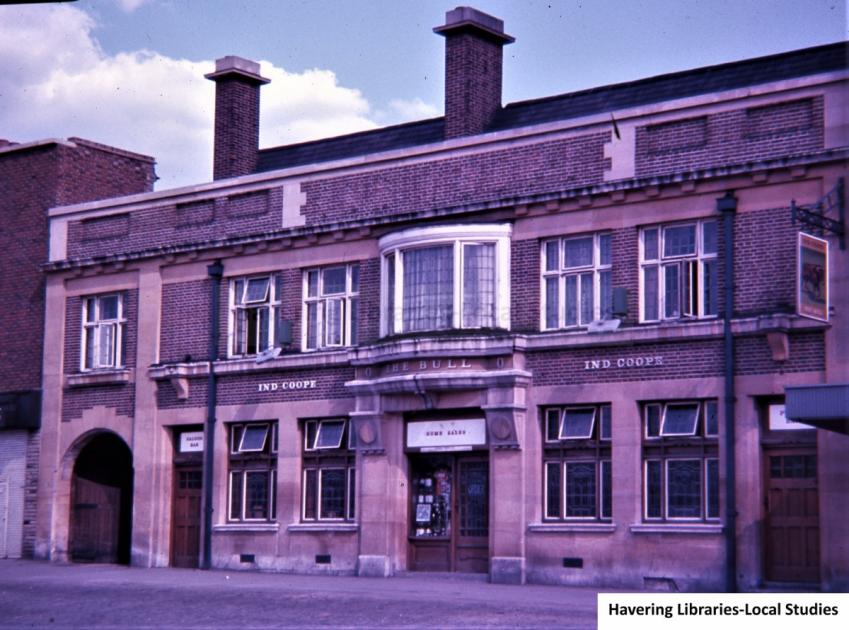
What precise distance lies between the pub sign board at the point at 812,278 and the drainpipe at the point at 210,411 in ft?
47.4

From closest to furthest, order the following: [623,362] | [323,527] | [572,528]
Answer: [623,362]
[572,528]
[323,527]

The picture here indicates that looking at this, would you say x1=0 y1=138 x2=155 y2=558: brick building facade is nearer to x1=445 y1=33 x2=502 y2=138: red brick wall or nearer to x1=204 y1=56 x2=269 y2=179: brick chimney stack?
x1=204 y1=56 x2=269 y2=179: brick chimney stack

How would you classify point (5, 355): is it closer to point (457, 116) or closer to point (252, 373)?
point (252, 373)

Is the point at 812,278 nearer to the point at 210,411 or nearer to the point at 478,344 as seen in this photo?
the point at 478,344

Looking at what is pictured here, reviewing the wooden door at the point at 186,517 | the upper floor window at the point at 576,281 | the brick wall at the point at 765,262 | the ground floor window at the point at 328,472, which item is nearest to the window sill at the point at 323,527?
the ground floor window at the point at 328,472

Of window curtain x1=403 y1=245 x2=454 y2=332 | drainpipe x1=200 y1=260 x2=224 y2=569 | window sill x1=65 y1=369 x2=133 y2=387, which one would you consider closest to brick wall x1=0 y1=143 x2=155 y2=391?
window sill x1=65 y1=369 x2=133 y2=387

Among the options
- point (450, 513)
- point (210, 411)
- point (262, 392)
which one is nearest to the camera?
point (450, 513)

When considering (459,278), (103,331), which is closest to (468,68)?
(459,278)

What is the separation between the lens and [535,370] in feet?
94.1

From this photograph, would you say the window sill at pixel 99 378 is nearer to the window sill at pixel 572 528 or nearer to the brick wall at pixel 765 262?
the window sill at pixel 572 528

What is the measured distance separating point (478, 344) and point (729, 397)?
5.11 meters

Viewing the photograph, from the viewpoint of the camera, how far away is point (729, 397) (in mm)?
25891

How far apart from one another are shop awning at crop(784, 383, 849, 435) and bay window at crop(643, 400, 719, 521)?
4638 mm

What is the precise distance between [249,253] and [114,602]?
462 inches
